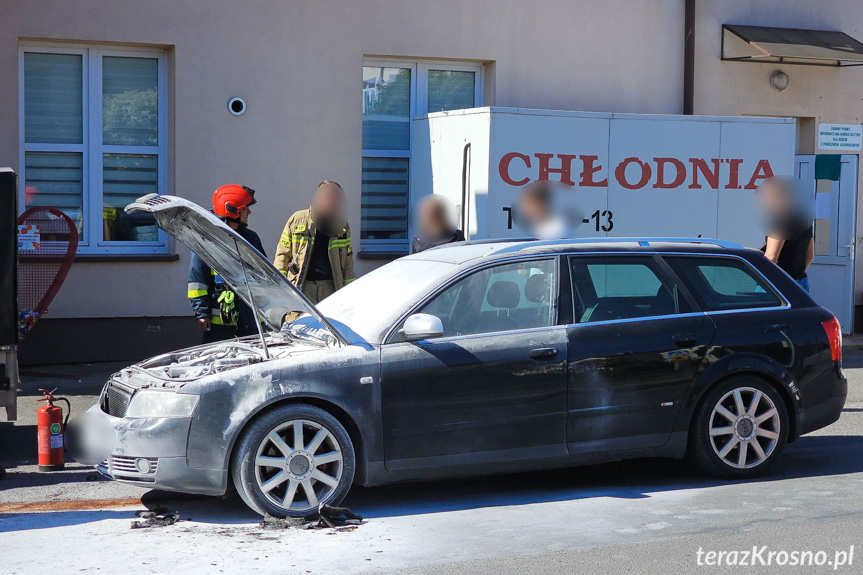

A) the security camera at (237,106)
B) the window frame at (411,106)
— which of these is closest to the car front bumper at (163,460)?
the security camera at (237,106)

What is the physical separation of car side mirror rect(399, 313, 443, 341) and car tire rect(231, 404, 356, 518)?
0.64 meters

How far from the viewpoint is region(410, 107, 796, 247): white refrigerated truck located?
10.9m

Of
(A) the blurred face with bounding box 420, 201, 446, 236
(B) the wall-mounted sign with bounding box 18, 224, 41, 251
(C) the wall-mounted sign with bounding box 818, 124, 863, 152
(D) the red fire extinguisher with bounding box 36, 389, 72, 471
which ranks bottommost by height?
(D) the red fire extinguisher with bounding box 36, 389, 72, 471

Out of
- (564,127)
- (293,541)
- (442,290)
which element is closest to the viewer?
(293,541)

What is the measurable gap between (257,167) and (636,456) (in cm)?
661

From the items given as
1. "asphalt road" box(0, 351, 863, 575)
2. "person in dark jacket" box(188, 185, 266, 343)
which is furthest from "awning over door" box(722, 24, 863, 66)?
"person in dark jacket" box(188, 185, 266, 343)

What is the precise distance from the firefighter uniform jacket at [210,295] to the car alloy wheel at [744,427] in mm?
3408

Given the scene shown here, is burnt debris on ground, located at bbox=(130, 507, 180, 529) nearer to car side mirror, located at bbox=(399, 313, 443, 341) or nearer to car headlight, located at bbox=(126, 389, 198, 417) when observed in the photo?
car headlight, located at bbox=(126, 389, 198, 417)

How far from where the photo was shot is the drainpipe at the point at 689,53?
44.7 ft

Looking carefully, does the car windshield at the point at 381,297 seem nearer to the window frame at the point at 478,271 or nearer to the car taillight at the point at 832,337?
the window frame at the point at 478,271

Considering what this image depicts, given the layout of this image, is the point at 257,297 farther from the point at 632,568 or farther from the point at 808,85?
the point at 808,85

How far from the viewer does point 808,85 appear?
1433 cm

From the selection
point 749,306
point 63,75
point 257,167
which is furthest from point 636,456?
point 63,75

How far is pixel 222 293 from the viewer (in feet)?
26.2
